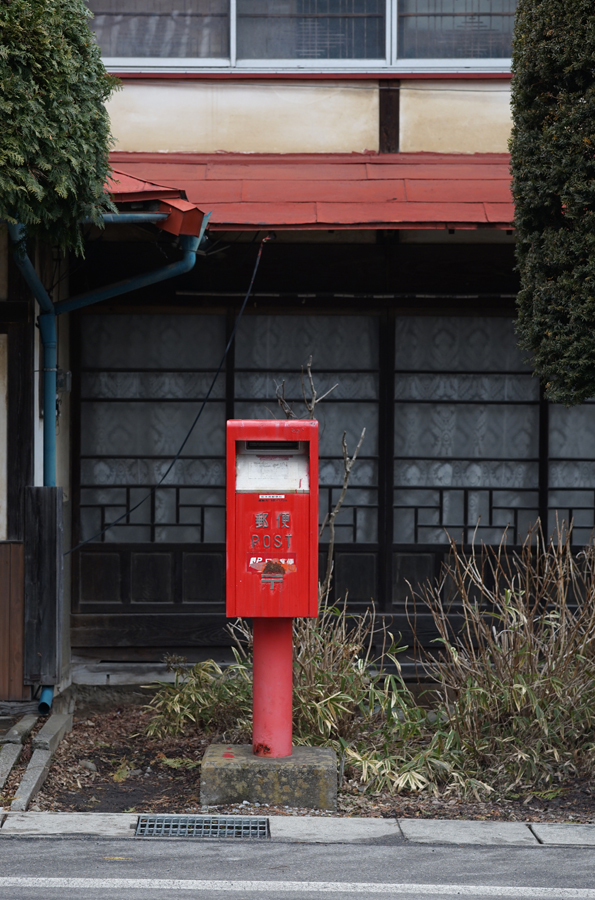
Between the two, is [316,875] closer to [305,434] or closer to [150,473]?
[305,434]

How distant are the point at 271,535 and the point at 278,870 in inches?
63.7

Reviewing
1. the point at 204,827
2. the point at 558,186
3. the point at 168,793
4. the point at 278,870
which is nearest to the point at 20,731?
the point at 168,793

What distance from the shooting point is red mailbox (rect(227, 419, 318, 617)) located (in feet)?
16.0

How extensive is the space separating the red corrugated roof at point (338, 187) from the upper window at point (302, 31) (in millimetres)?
890

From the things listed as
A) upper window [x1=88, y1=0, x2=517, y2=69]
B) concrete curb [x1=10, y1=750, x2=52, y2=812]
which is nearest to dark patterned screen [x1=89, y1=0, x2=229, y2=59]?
upper window [x1=88, y1=0, x2=517, y2=69]

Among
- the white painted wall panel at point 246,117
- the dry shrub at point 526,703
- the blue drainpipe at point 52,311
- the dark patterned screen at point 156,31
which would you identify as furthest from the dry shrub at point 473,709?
the dark patterned screen at point 156,31

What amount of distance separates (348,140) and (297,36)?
1.01 meters

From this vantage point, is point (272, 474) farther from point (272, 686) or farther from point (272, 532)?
point (272, 686)

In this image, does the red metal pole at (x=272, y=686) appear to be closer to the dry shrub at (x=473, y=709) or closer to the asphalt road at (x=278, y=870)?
the dry shrub at (x=473, y=709)

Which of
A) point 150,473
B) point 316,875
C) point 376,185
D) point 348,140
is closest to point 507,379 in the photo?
point 376,185

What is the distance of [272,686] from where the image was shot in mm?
4992

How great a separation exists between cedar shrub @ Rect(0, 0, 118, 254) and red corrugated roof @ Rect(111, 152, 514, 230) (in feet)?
4.50

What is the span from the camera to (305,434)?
15.8 feet

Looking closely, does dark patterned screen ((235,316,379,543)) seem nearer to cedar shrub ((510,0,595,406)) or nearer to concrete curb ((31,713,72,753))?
cedar shrub ((510,0,595,406))
